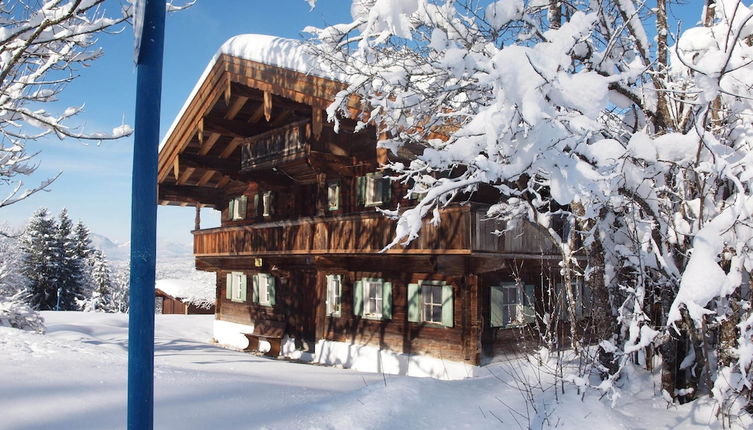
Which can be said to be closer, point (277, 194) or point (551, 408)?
point (551, 408)

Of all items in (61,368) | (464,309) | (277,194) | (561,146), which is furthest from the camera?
(277,194)

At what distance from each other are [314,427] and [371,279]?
9803 mm

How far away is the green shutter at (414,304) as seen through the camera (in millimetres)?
13766

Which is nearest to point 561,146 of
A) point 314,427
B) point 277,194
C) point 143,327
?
point 143,327

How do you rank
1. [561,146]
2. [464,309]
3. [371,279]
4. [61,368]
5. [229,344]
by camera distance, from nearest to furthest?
[561,146] < [61,368] < [464,309] < [371,279] < [229,344]

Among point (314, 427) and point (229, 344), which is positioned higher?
point (314, 427)

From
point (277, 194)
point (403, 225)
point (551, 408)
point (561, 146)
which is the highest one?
point (277, 194)

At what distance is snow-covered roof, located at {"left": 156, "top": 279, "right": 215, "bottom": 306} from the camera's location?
39250 millimetres

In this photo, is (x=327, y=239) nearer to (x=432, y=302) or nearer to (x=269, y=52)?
(x=432, y=302)

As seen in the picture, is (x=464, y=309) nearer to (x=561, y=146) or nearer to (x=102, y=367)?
(x=102, y=367)

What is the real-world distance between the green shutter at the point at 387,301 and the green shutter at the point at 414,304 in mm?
656

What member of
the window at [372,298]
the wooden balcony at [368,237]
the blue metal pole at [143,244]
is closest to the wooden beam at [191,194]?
the wooden balcony at [368,237]

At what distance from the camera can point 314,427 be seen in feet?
17.0

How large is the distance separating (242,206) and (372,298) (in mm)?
7946
